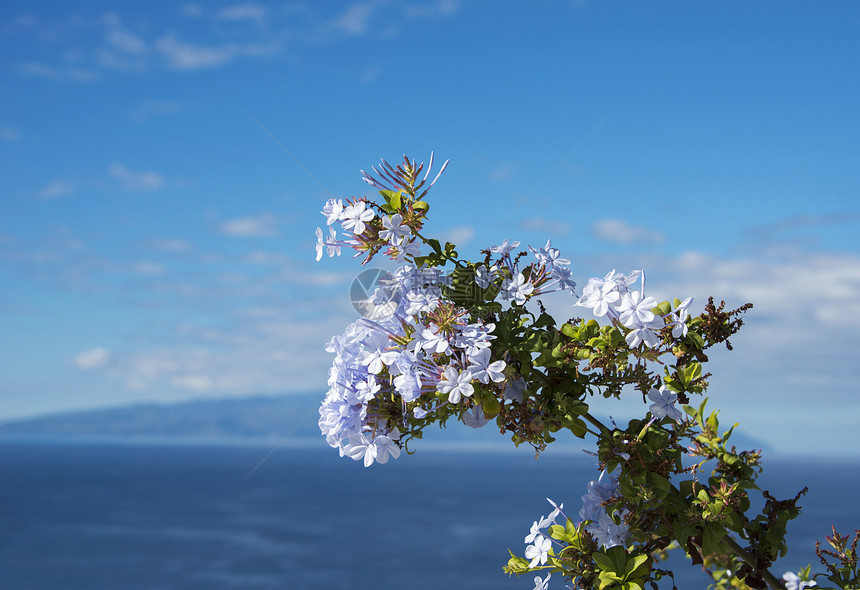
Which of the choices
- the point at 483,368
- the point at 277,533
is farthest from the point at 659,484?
the point at 277,533

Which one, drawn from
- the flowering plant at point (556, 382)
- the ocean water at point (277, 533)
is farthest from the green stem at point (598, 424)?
the ocean water at point (277, 533)

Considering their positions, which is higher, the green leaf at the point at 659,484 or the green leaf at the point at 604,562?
the green leaf at the point at 659,484

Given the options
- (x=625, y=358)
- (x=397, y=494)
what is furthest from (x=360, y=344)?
(x=397, y=494)

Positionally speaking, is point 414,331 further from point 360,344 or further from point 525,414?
point 525,414

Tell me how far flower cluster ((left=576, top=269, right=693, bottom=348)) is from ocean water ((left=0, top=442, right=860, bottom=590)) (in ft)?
152

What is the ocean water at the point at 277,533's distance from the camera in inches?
3403

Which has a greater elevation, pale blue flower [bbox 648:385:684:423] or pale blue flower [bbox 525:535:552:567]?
pale blue flower [bbox 648:385:684:423]

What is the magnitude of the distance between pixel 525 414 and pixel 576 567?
0.92 m

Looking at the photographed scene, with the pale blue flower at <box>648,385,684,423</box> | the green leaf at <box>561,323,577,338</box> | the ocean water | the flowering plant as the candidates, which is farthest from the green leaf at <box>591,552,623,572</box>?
the ocean water

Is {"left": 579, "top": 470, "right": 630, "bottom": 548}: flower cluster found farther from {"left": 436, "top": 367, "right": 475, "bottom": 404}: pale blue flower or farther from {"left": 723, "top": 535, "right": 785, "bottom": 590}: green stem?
{"left": 436, "top": 367, "right": 475, "bottom": 404}: pale blue flower

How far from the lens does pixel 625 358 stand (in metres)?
3.13

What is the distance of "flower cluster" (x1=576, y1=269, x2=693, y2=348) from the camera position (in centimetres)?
293

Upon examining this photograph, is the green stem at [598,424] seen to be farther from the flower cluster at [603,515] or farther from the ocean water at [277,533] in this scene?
the ocean water at [277,533]

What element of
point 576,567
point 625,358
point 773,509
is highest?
point 625,358
